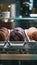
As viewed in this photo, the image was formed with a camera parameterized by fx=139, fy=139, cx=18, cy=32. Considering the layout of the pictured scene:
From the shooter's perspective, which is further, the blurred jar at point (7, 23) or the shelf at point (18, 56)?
the blurred jar at point (7, 23)

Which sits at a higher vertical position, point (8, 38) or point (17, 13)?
point (17, 13)

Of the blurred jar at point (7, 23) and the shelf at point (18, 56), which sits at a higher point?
the blurred jar at point (7, 23)

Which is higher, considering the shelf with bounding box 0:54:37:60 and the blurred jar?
the blurred jar

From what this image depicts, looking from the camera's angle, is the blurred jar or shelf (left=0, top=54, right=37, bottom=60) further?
the blurred jar

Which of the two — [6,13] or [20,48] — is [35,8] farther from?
[20,48]

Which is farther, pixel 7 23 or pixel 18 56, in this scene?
pixel 7 23

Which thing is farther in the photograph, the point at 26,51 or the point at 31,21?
the point at 31,21

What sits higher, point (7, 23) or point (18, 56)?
point (7, 23)

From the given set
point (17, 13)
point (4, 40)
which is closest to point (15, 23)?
point (17, 13)

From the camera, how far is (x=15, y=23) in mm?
900
